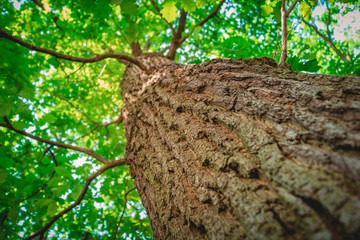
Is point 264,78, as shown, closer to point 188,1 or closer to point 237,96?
point 237,96

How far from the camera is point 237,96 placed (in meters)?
1.16

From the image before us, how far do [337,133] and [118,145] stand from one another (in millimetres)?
3025

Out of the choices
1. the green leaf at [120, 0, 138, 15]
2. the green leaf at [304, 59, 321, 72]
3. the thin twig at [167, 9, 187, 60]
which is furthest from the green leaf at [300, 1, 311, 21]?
the thin twig at [167, 9, 187, 60]

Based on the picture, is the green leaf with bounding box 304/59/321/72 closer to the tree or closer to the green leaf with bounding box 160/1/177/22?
the tree

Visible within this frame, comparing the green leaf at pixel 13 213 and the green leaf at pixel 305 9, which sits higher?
the green leaf at pixel 305 9

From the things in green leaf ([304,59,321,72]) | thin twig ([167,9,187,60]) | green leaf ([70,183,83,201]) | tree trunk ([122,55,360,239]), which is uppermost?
thin twig ([167,9,187,60])

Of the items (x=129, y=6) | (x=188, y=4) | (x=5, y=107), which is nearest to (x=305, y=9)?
(x=188, y=4)

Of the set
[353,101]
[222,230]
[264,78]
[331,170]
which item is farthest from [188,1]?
[222,230]

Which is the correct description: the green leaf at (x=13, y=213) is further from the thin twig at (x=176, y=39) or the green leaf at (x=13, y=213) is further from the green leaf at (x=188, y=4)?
the thin twig at (x=176, y=39)

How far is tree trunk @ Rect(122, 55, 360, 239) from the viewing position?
23.0 inches

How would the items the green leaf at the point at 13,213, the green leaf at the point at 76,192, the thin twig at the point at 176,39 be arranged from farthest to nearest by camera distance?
the thin twig at the point at 176,39, the green leaf at the point at 76,192, the green leaf at the point at 13,213

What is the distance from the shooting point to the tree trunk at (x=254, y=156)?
0.59 metres

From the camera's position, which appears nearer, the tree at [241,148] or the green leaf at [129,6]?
the tree at [241,148]

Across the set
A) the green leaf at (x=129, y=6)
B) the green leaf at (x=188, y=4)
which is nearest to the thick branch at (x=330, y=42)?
the green leaf at (x=188, y=4)
